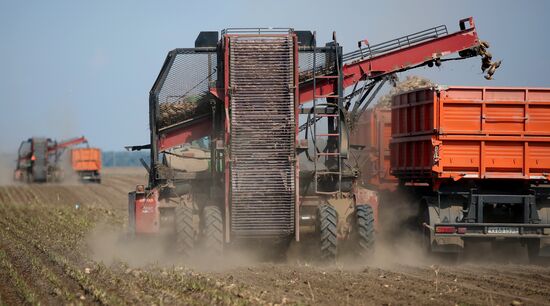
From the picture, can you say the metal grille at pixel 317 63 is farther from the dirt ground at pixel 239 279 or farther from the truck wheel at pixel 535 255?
the truck wheel at pixel 535 255

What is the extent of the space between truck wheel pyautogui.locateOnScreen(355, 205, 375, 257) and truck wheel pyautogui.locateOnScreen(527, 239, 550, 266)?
316cm

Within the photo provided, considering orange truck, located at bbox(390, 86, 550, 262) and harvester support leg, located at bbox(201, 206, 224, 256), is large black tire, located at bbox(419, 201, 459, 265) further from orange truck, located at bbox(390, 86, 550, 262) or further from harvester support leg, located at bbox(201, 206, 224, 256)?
harvester support leg, located at bbox(201, 206, 224, 256)

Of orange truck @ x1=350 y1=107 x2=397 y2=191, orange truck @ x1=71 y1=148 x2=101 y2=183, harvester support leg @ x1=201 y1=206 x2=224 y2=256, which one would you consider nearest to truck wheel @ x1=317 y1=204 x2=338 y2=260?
harvester support leg @ x1=201 y1=206 x2=224 y2=256

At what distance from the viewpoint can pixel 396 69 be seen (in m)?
17.2

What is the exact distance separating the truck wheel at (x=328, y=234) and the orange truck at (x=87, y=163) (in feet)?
155

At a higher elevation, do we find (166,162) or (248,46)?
(248,46)

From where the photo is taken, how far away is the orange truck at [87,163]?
60.7 meters

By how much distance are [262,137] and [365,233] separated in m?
2.52

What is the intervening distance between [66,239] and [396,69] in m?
8.61

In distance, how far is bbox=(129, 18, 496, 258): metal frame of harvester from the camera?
1556 centimetres

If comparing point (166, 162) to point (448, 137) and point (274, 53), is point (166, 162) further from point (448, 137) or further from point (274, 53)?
point (448, 137)

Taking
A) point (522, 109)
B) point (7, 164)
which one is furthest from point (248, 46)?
point (7, 164)

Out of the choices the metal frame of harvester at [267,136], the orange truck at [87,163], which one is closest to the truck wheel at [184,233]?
the metal frame of harvester at [267,136]

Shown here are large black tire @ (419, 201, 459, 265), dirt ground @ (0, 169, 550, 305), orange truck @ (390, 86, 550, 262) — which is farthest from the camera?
large black tire @ (419, 201, 459, 265)
